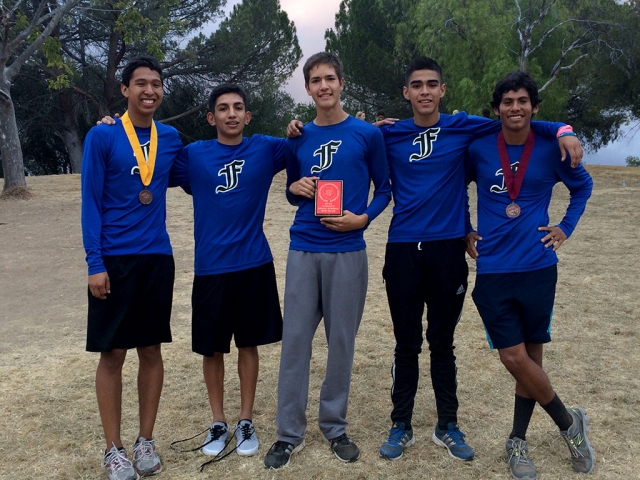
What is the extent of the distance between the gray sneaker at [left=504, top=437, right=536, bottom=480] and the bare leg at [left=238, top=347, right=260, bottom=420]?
4.82 ft

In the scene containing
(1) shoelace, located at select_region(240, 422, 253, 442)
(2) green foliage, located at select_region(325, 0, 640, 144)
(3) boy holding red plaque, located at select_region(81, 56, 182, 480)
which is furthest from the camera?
(2) green foliage, located at select_region(325, 0, 640, 144)

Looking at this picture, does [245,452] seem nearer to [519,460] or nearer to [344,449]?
[344,449]

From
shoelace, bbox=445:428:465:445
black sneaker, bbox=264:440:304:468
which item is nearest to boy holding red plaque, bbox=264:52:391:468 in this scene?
black sneaker, bbox=264:440:304:468

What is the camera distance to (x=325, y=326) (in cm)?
336

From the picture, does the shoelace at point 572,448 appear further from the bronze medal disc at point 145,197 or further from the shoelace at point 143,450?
the bronze medal disc at point 145,197

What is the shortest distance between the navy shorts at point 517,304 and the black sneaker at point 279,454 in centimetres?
126

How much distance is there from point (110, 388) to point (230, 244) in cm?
99

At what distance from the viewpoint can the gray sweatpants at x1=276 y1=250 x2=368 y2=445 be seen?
3.34 m

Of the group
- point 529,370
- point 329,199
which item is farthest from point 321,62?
point 529,370

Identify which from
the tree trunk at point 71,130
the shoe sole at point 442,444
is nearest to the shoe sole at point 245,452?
the shoe sole at point 442,444

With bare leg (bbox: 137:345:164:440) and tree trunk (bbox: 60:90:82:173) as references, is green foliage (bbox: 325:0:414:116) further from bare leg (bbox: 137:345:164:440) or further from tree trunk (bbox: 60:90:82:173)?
bare leg (bbox: 137:345:164:440)

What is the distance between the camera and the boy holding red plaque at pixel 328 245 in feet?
10.8

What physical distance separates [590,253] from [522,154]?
22.9 ft

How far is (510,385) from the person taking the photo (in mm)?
4590
